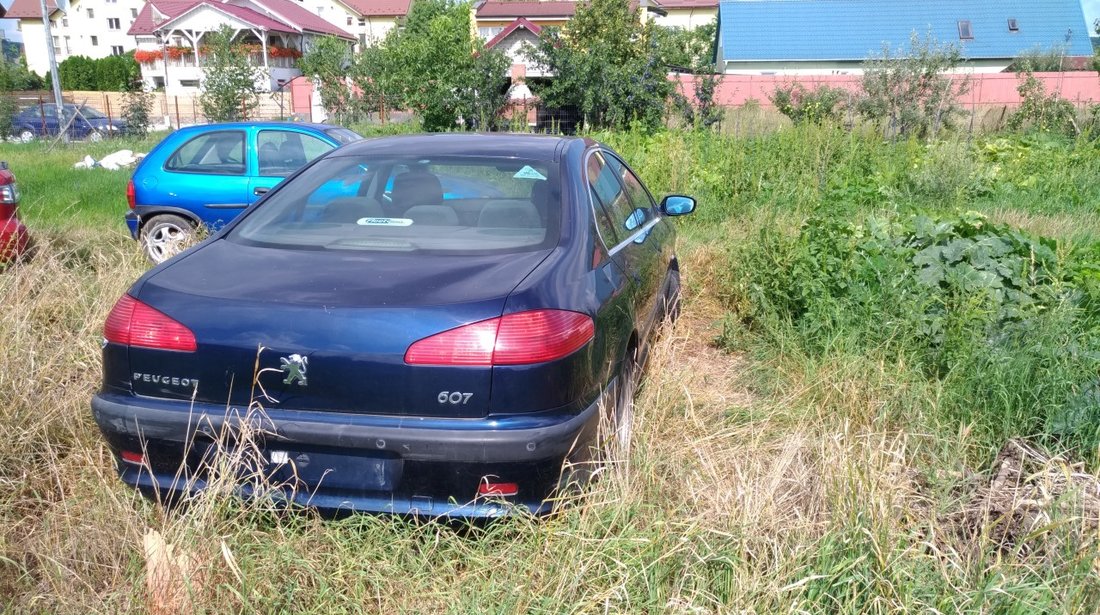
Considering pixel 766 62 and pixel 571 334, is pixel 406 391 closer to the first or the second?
pixel 571 334

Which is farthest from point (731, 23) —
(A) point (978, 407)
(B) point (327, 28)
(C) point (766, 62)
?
(A) point (978, 407)

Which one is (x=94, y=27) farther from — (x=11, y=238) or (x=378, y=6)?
(x=11, y=238)

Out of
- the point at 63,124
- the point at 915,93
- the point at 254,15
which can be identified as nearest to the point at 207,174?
the point at 915,93

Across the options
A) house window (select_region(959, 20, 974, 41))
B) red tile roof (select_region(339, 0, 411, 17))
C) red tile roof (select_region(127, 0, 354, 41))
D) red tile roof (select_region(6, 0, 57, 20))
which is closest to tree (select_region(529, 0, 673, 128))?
house window (select_region(959, 20, 974, 41))

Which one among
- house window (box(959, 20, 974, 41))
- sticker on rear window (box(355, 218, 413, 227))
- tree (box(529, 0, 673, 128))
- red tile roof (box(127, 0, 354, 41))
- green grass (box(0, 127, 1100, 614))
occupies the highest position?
red tile roof (box(127, 0, 354, 41))

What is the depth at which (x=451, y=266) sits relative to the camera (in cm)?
310

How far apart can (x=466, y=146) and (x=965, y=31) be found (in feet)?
153

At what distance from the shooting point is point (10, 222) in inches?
244

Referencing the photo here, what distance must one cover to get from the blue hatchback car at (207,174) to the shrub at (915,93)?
10516 mm

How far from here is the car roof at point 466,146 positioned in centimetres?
400

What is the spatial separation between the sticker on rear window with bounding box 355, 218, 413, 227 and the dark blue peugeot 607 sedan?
29 centimetres

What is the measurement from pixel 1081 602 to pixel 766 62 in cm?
4287

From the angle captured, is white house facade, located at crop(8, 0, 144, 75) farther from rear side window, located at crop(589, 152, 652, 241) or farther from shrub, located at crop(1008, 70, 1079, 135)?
rear side window, located at crop(589, 152, 652, 241)

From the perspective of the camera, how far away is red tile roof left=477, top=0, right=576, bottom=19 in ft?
223
